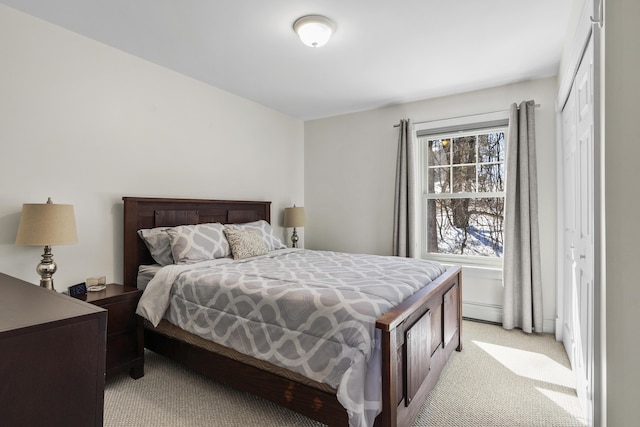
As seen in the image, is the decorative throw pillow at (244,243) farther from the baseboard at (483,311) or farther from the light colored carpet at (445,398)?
the baseboard at (483,311)

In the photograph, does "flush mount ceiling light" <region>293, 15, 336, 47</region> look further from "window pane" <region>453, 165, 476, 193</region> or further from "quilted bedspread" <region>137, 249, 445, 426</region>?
"window pane" <region>453, 165, 476, 193</region>

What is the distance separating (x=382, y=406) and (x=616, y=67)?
1.63 meters

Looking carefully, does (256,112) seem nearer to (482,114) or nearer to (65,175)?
(65,175)

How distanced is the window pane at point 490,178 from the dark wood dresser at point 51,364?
3.74 m

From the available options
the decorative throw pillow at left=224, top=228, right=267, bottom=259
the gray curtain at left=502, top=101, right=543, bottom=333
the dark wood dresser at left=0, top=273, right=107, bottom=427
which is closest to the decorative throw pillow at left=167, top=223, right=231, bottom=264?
the decorative throw pillow at left=224, top=228, right=267, bottom=259

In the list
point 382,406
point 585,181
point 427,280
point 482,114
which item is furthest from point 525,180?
point 382,406

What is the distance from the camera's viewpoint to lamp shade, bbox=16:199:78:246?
200 cm

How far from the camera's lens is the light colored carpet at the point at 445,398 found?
186cm

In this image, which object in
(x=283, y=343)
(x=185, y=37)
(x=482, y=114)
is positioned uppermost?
(x=185, y=37)

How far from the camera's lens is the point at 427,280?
88.3 inches

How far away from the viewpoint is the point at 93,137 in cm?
258

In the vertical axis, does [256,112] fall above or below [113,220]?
above

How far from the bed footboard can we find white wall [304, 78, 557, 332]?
4.67 feet

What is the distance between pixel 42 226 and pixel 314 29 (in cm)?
217
